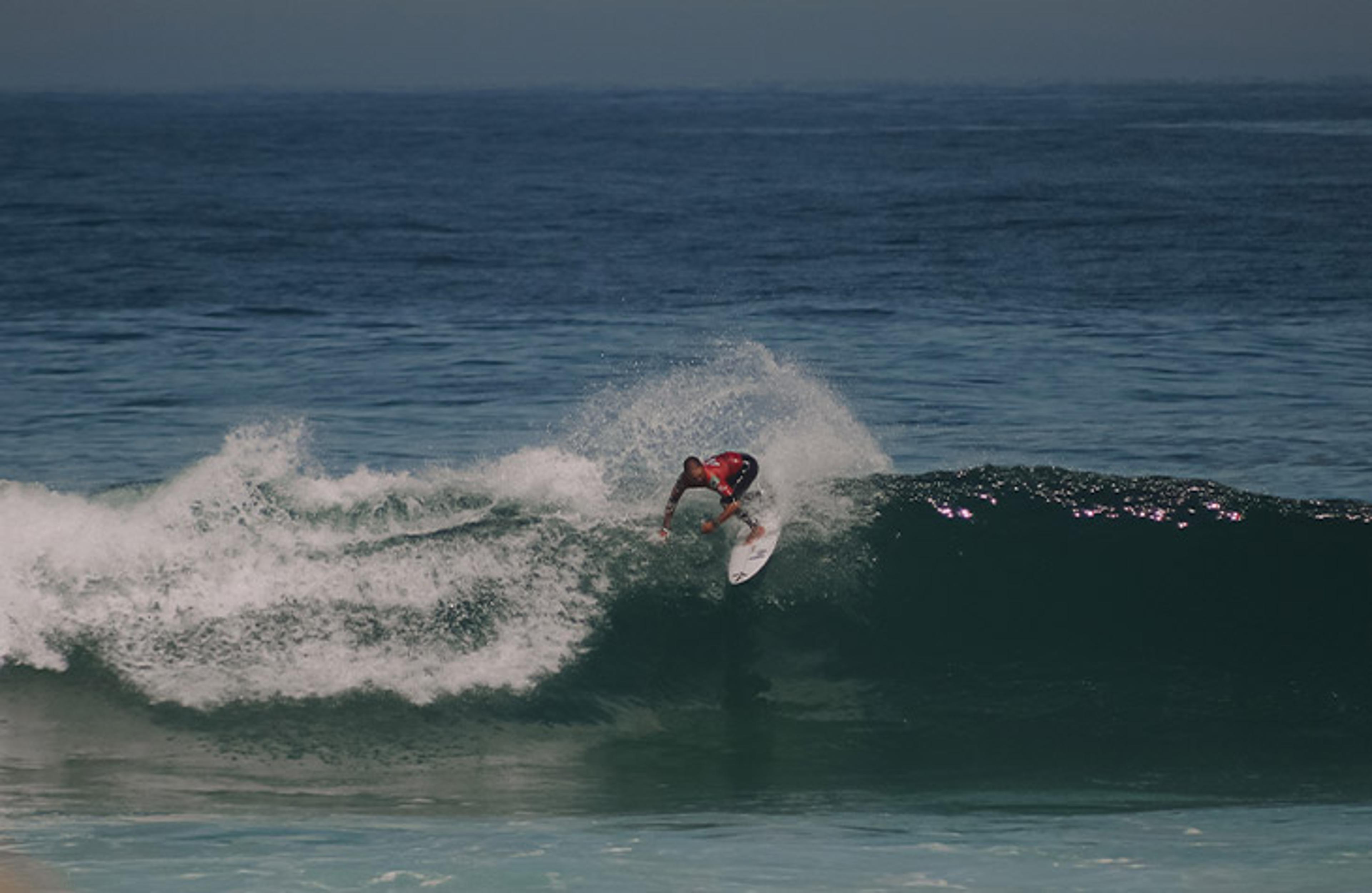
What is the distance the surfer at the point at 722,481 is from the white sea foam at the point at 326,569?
3.61 feet

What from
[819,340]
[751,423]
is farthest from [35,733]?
[819,340]

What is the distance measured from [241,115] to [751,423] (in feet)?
401

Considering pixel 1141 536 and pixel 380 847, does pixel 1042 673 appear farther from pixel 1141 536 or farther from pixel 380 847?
pixel 380 847

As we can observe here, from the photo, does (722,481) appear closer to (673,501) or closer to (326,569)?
(673,501)

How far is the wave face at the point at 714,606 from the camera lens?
11742 millimetres

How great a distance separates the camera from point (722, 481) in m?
12.3

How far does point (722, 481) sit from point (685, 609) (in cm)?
122

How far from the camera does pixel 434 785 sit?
1068 cm

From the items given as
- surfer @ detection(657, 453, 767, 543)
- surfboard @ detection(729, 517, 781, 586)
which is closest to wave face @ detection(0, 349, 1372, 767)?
surfboard @ detection(729, 517, 781, 586)

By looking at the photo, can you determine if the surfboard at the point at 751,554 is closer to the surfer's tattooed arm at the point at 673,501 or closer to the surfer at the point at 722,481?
the surfer at the point at 722,481

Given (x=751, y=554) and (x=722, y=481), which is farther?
(x=751, y=554)

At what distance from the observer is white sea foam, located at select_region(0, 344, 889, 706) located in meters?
12.1

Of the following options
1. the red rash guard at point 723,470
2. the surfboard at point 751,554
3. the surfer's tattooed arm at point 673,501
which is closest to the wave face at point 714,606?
the surfboard at point 751,554

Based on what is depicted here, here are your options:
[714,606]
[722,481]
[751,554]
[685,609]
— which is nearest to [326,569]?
[685,609]
